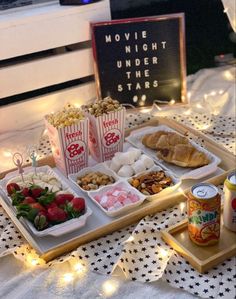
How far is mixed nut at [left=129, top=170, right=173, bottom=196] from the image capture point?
1.12 m

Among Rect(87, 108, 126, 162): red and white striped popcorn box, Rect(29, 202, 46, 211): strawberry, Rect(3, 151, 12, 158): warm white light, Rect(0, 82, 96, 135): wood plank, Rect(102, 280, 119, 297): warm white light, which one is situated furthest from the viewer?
Rect(0, 82, 96, 135): wood plank

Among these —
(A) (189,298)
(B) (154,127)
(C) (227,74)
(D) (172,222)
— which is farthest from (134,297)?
(C) (227,74)

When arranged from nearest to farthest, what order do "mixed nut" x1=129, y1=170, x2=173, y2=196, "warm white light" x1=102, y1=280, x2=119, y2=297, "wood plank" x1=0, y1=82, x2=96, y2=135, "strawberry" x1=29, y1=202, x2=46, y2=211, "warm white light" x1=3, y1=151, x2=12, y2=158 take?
"warm white light" x1=102, y1=280, x2=119, y2=297, "strawberry" x1=29, y1=202, x2=46, y2=211, "mixed nut" x1=129, y1=170, x2=173, y2=196, "warm white light" x1=3, y1=151, x2=12, y2=158, "wood plank" x1=0, y1=82, x2=96, y2=135

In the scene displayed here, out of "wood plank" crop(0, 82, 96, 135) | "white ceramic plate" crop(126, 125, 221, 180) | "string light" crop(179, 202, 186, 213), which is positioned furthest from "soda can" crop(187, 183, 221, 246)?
"wood plank" crop(0, 82, 96, 135)

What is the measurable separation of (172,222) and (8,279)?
370 millimetres

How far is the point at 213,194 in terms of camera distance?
92 centimetres

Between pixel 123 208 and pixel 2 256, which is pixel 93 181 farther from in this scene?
pixel 2 256

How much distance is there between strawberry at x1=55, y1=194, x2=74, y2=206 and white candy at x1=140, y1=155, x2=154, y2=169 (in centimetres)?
22

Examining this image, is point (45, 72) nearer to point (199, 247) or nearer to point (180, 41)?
point (180, 41)

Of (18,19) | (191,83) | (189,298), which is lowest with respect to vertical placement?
(189,298)

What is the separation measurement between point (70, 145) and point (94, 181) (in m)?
0.11

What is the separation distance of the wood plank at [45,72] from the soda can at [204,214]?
0.72 meters

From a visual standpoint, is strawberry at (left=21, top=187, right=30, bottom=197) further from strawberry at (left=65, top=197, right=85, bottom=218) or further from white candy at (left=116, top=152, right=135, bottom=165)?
white candy at (left=116, top=152, right=135, bottom=165)

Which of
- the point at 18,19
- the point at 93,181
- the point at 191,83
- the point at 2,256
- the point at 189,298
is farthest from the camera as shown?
the point at 191,83
